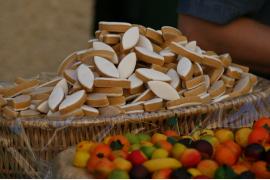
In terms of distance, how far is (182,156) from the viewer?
1334 millimetres

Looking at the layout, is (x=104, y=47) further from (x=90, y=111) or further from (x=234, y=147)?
(x=234, y=147)

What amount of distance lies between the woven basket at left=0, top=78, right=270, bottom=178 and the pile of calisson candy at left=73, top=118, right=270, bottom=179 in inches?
8.4

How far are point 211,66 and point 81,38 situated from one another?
9.36 feet

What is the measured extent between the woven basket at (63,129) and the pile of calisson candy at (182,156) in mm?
214

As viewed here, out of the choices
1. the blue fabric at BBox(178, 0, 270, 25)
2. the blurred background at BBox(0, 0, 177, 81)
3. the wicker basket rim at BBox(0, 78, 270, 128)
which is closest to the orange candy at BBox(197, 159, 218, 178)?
the wicker basket rim at BBox(0, 78, 270, 128)

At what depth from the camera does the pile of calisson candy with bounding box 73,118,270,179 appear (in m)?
1.28

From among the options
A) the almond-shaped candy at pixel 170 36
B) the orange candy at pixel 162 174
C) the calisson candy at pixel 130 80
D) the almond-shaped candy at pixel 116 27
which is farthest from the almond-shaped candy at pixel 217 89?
the orange candy at pixel 162 174

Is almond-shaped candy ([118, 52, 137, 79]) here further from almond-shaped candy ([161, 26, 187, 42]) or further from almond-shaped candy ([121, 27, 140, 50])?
almond-shaped candy ([161, 26, 187, 42])

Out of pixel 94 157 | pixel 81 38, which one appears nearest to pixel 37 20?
pixel 81 38

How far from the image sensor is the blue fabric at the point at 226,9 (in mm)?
2432

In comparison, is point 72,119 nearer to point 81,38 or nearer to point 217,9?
point 217,9

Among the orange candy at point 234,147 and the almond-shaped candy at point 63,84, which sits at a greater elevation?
the almond-shaped candy at point 63,84

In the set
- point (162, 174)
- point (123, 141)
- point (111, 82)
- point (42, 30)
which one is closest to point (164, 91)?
point (111, 82)

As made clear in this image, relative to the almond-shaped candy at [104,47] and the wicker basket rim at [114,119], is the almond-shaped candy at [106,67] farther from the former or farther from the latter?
the wicker basket rim at [114,119]
